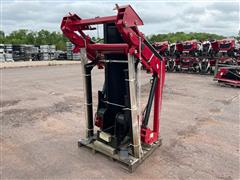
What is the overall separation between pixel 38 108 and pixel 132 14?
397 centimetres

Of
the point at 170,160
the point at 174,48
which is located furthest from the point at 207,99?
the point at 174,48

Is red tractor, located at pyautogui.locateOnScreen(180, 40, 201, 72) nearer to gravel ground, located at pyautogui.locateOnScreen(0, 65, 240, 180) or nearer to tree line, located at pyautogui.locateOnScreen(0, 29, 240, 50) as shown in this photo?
gravel ground, located at pyautogui.locateOnScreen(0, 65, 240, 180)

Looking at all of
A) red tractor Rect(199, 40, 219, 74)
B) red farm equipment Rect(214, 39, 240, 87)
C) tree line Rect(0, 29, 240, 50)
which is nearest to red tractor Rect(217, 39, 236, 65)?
red farm equipment Rect(214, 39, 240, 87)

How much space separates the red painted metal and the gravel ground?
0.53 meters

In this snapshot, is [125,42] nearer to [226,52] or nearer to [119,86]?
[119,86]

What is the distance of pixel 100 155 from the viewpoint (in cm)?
291

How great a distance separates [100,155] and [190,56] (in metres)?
10.5

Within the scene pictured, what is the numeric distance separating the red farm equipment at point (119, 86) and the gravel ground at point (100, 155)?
7.8 inches

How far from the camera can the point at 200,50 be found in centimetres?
1159

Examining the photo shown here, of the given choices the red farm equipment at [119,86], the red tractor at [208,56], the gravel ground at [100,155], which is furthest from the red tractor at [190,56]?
the red farm equipment at [119,86]

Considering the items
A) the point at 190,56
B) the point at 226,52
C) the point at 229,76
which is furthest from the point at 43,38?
the point at 229,76

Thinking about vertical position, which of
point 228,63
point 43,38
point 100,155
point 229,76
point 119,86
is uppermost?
point 43,38

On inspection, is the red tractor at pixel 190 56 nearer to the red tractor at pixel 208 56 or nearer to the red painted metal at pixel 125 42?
the red tractor at pixel 208 56

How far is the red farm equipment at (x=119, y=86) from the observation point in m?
2.35
